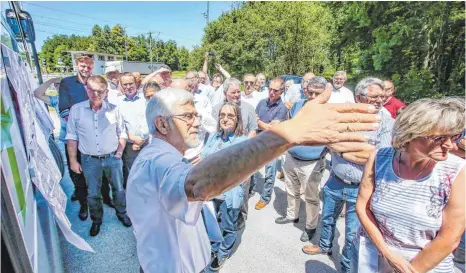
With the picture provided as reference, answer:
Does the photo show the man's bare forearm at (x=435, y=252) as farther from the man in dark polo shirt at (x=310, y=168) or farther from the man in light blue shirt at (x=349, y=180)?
the man in dark polo shirt at (x=310, y=168)

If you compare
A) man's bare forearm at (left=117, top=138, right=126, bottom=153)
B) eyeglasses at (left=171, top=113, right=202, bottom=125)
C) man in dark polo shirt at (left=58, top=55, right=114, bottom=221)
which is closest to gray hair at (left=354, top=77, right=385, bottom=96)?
eyeglasses at (left=171, top=113, right=202, bottom=125)

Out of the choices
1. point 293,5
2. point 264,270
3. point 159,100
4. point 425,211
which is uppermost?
point 293,5

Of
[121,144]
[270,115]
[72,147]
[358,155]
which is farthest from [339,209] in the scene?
[72,147]

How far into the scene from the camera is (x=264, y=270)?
294 centimetres

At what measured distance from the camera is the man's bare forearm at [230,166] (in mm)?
930

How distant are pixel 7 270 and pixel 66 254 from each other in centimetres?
256

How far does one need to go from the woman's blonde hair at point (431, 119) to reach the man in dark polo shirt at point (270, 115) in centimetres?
260

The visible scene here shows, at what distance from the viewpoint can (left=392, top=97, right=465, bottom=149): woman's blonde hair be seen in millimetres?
1454

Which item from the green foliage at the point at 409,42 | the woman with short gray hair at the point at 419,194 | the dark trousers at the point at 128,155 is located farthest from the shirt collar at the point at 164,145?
the green foliage at the point at 409,42

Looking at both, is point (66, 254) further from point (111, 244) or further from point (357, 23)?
point (357, 23)

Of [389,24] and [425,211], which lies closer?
[425,211]

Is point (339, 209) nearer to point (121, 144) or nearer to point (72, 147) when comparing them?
point (121, 144)

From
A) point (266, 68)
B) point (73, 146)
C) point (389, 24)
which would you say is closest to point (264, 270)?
point (73, 146)

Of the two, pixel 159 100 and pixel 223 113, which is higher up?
pixel 159 100
